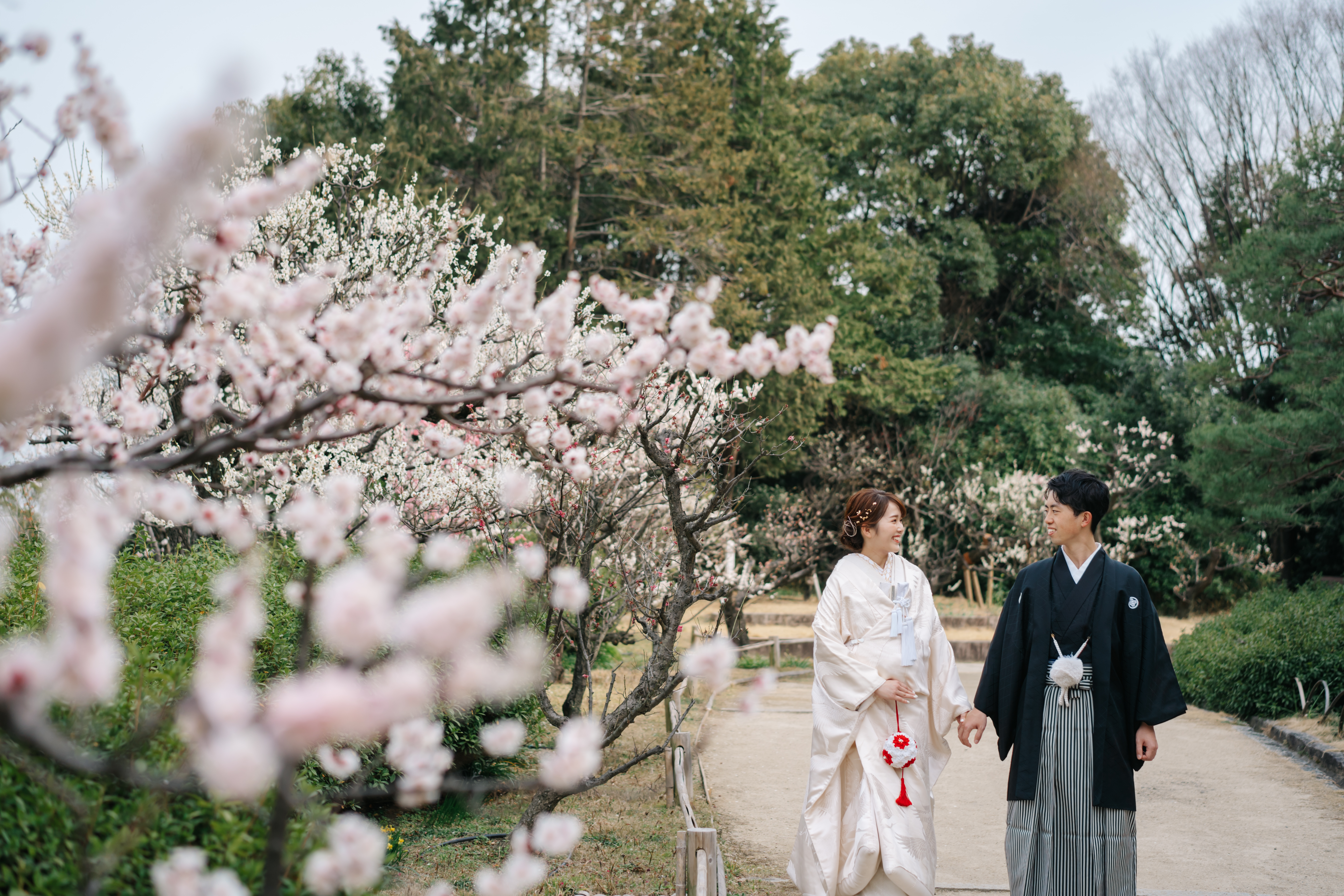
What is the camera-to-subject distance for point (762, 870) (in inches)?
167

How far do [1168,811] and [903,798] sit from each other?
2.66 meters

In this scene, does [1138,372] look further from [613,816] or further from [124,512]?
[124,512]

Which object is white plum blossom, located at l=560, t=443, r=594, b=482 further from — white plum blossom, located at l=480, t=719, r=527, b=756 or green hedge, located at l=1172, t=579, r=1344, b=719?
green hedge, located at l=1172, t=579, r=1344, b=719

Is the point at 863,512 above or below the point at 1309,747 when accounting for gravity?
above

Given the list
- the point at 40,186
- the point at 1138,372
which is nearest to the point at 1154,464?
the point at 1138,372

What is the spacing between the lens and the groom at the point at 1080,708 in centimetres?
319

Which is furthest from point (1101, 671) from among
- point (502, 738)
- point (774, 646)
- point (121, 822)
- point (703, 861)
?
point (774, 646)

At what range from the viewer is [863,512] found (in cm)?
388

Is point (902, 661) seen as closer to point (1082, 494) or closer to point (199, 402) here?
point (1082, 494)

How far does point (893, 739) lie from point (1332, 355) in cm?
689

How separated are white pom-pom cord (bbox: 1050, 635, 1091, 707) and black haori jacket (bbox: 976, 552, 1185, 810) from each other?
0.10 feet

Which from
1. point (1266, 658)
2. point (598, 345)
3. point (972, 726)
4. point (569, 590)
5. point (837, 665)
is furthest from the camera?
point (1266, 658)

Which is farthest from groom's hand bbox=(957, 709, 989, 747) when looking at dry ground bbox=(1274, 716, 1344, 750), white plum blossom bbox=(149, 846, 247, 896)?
dry ground bbox=(1274, 716, 1344, 750)

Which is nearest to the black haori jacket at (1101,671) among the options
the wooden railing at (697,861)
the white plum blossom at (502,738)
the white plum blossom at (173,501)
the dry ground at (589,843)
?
the wooden railing at (697,861)
